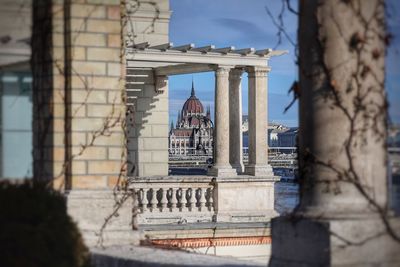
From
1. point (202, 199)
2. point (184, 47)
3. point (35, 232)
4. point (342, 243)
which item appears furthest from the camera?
point (184, 47)

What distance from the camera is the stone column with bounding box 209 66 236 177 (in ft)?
81.4

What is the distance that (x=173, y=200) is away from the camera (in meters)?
22.5

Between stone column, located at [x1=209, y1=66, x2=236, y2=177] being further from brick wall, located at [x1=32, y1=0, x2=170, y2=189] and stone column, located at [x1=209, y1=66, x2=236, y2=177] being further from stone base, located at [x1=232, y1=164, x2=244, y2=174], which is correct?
brick wall, located at [x1=32, y1=0, x2=170, y2=189]

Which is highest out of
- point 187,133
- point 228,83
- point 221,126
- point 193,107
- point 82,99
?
point 193,107

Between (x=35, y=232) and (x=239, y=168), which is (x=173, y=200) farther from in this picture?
(x=35, y=232)

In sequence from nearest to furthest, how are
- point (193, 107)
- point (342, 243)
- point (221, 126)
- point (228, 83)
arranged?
point (342, 243) < point (221, 126) < point (228, 83) < point (193, 107)

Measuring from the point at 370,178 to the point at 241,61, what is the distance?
58.6 feet

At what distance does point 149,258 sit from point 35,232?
110cm

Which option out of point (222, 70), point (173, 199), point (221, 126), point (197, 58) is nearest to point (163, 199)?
point (173, 199)

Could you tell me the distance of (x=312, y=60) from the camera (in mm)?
7465

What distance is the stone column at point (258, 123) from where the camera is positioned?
83.9ft

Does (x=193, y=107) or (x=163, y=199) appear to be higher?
(x=193, y=107)

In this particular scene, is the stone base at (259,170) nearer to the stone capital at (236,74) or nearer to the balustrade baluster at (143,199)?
the stone capital at (236,74)

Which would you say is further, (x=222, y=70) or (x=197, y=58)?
(x=222, y=70)
